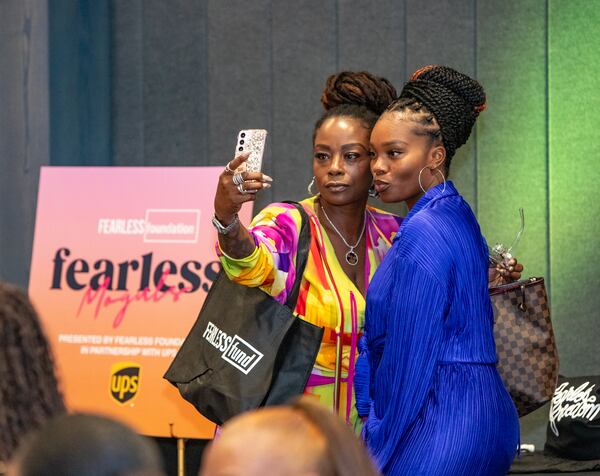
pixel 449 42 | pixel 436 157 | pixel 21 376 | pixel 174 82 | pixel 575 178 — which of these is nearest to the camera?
pixel 21 376

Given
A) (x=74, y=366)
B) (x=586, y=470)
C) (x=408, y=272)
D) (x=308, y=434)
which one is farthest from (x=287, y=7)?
(x=308, y=434)

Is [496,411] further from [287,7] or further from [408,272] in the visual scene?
[287,7]

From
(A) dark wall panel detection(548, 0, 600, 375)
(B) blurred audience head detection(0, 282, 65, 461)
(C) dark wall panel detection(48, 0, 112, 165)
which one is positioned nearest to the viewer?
(B) blurred audience head detection(0, 282, 65, 461)

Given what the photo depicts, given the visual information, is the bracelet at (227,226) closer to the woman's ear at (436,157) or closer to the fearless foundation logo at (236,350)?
the fearless foundation logo at (236,350)

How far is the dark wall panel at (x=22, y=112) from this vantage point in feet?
16.3

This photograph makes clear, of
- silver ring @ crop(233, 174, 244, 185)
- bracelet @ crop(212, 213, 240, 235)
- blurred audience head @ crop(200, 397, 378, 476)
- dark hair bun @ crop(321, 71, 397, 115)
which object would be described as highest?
dark hair bun @ crop(321, 71, 397, 115)

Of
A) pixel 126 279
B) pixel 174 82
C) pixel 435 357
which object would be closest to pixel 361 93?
pixel 435 357

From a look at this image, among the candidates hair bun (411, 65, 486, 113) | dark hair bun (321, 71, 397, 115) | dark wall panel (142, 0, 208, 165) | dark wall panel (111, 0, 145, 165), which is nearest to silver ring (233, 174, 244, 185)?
hair bun (411, 65, 486, 113)

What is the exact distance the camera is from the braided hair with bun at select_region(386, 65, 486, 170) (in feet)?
8.82

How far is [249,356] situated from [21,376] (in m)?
1.59

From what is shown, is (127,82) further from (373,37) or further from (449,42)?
(449,42)

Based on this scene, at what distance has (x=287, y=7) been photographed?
504 cm

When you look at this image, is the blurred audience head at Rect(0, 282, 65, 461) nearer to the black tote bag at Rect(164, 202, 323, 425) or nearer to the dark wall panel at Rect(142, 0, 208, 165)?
the black tote bag at Rect(164, 202, 323, 425)

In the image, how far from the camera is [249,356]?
118 inches
